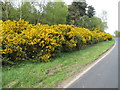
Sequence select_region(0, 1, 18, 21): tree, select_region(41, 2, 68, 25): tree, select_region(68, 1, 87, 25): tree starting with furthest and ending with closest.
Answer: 1. select_region(68, 1, 87, 25): tree
2. select_region(41, 2, 68, 25): tree
3. select_region(0, 1, 18, 21): tree

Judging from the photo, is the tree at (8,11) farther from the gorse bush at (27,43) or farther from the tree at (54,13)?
the gorse bush at (27,43)

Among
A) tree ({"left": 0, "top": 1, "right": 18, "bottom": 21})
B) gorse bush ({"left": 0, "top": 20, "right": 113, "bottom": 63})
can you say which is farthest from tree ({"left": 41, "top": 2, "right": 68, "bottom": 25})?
gorse bush ({"left": 0, "top": 20, "right": 113, "bottom": 63})

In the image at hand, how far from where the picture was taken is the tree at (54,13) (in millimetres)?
23281

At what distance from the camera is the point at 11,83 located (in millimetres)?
3611

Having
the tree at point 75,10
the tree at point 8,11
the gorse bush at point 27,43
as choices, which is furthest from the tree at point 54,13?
the gorse bush at point 27,43

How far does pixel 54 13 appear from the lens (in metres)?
24.6

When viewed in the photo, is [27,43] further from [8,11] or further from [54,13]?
[54,13]

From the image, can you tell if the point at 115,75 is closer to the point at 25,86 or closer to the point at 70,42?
the point at 25,86

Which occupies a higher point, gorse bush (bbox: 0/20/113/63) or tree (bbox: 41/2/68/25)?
tree (bbox: 41/2/68/25)

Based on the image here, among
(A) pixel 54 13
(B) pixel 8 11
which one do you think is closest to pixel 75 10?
(A) pixel 54 13

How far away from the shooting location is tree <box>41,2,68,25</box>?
23281mm

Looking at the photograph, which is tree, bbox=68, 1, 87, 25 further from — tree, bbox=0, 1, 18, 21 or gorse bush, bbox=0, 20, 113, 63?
gorse bush, bbox=0, 20, 113, 63

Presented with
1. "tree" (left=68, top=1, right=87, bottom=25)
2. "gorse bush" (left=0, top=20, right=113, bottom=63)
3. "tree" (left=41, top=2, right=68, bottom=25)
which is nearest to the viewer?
"gorse bush" (left=0, top=20, right=113, bottom=63)

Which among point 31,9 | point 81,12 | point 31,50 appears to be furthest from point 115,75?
point 81,12
